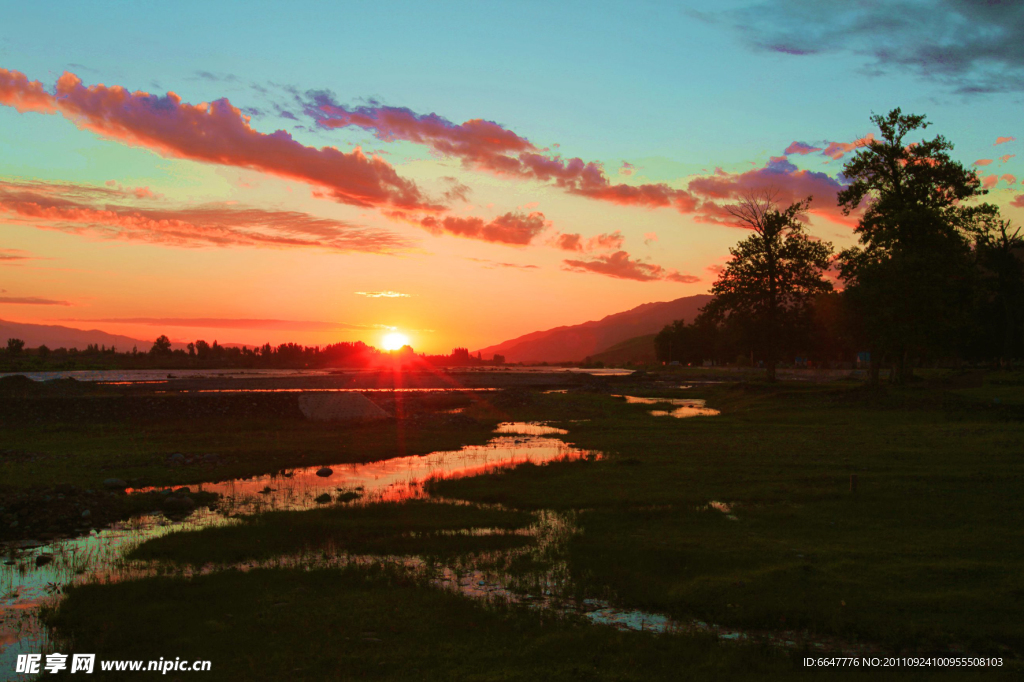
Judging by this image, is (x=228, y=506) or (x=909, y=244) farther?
(x=909, y=244)

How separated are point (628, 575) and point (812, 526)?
6.25 meters

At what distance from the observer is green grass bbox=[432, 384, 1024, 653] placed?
10.4 m

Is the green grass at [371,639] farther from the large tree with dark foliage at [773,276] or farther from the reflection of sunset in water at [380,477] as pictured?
the large tree with dark foliage at [773,276]

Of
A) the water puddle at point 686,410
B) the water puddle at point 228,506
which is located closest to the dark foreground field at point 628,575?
the water puddle at point 228,506

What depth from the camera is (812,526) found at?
1559 centimetres

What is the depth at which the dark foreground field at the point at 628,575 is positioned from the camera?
9109 millimetres

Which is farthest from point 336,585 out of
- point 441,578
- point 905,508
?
point 905,508

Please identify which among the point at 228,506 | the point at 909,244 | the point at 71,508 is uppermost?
the point at 909,244

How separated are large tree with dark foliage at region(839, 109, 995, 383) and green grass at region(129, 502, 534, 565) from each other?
134 feet

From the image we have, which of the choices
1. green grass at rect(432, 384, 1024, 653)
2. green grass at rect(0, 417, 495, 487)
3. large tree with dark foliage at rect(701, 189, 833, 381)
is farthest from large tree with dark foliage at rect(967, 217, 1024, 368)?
green grass at rect(0, 417, 495, 487)

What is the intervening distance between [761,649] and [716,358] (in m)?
190

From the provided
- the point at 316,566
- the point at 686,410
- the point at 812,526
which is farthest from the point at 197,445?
the point at 686,410

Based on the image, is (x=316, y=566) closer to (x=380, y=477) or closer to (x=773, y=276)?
(x=380, y=477)

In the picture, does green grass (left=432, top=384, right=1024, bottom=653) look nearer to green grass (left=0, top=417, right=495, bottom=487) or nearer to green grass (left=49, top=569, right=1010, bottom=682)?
green grass (left=49, top=569, right=1010, bottom=682)
